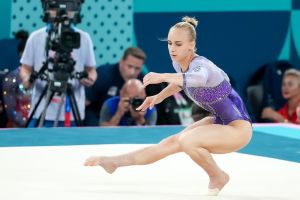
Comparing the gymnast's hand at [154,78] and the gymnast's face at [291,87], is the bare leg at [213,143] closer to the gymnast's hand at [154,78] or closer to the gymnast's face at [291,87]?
the gymnast's hand at [154,78]

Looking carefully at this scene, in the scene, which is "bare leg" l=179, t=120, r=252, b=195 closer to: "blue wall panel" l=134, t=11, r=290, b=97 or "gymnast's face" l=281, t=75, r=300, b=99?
"gymnast's face" l=281, t=75, r=300, b=99

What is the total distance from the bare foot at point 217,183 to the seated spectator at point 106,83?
3.06 meters

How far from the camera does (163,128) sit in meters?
6.06

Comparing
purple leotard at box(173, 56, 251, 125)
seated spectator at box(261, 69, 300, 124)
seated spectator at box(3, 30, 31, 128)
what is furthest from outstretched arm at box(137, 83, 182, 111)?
seated spectator at box(261, 69, 300, 124)

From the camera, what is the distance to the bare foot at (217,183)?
368cm

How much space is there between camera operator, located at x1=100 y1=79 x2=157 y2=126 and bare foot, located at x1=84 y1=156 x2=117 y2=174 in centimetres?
236

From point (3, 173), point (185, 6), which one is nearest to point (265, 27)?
point (185, 6)

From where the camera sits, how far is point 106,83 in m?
6.86

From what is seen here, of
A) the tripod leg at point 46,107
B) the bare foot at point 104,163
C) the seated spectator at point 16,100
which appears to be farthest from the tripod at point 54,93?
the bare foot at point 104,163

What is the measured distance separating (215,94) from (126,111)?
8.69 ft

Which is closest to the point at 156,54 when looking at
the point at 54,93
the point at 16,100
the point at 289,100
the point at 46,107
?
the point at 289,100

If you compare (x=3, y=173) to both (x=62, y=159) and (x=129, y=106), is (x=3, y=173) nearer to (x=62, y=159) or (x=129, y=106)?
(x=62, y=159)

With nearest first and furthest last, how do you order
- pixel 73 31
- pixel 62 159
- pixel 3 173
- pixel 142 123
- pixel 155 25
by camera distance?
pixel 3 173 → pixel 62 159 → pixel 73 31 → pixel 142 123 → pixel 155 25

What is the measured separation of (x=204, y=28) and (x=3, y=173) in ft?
13.2
